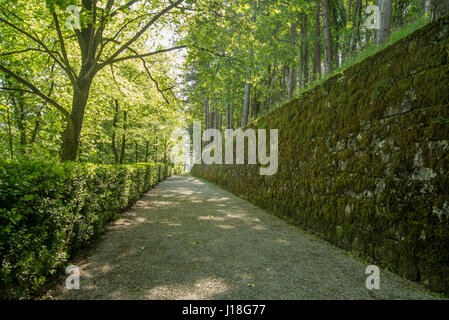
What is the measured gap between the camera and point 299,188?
19.2 feet

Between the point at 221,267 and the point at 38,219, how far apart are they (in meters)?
2.34

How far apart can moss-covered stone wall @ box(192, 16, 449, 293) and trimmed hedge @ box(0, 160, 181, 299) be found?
4241 mm

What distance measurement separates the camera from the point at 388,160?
11.3ft

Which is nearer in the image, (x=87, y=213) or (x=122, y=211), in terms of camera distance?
(x=87, y=213)

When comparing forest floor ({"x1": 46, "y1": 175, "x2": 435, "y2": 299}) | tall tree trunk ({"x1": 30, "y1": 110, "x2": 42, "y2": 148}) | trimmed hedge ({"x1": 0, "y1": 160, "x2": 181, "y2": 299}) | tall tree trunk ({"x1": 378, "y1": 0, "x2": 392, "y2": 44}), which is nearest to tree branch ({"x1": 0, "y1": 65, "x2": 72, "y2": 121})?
trimmed hedge ({"x1": 0, "y1": 160, "x2": 181, "y2": 299})

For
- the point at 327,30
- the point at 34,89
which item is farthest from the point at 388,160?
the point at 34,89

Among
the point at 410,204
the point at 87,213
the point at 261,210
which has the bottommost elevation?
the point at 261,210

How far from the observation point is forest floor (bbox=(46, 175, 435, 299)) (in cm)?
269

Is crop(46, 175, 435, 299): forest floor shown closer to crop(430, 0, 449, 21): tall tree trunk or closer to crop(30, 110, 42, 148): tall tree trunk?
crop(430, 0, 449, 21): tall tree trunk

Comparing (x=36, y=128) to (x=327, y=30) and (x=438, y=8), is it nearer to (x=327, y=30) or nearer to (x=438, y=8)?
(x=327, y=30)

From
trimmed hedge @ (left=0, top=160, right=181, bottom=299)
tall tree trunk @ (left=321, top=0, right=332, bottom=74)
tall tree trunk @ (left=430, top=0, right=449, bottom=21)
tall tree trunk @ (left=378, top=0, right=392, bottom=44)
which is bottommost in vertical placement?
trimmed hedge @ (left=0, top=160, right=181, bottom=299)
